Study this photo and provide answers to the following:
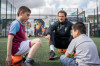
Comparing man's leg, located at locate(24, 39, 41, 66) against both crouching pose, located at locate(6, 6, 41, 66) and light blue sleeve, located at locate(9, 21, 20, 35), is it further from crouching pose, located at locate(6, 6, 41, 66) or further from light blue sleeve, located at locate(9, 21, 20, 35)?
light blue sleeve, located at locate(9, 21, 20, 35)

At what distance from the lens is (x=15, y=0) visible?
36.1ft

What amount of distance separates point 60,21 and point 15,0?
374 inches

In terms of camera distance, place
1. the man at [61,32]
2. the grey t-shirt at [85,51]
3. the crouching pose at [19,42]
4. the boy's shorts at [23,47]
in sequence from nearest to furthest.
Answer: the grey t-shirt at [85,51] < the crouching pose at [19,42] < the boy's shorts at [23,47] < the man at [61,32]

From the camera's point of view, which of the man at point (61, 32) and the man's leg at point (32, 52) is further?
the man at point (61, 32)

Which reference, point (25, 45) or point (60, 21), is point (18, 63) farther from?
point (60, 21)

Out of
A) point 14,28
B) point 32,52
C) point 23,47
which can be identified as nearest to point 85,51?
point 32,52

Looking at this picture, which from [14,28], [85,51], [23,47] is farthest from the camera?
[23,47]

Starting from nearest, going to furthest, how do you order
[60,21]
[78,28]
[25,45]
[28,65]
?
1. [28,65]
2. [78,28]
3. [25,45]
4. [60,21]

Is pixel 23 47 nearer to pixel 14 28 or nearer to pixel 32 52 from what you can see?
pixel 32 52

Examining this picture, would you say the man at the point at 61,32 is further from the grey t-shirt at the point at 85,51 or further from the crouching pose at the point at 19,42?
the grey t-shirt at the point at 85,51

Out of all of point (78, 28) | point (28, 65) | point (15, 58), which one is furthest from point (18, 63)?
point (78, 28)

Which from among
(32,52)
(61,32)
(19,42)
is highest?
(61,32)

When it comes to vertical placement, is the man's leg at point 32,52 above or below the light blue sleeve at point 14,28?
below

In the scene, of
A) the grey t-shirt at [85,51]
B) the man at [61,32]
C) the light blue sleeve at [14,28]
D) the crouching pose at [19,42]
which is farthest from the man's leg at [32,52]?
the man at [61,32]
